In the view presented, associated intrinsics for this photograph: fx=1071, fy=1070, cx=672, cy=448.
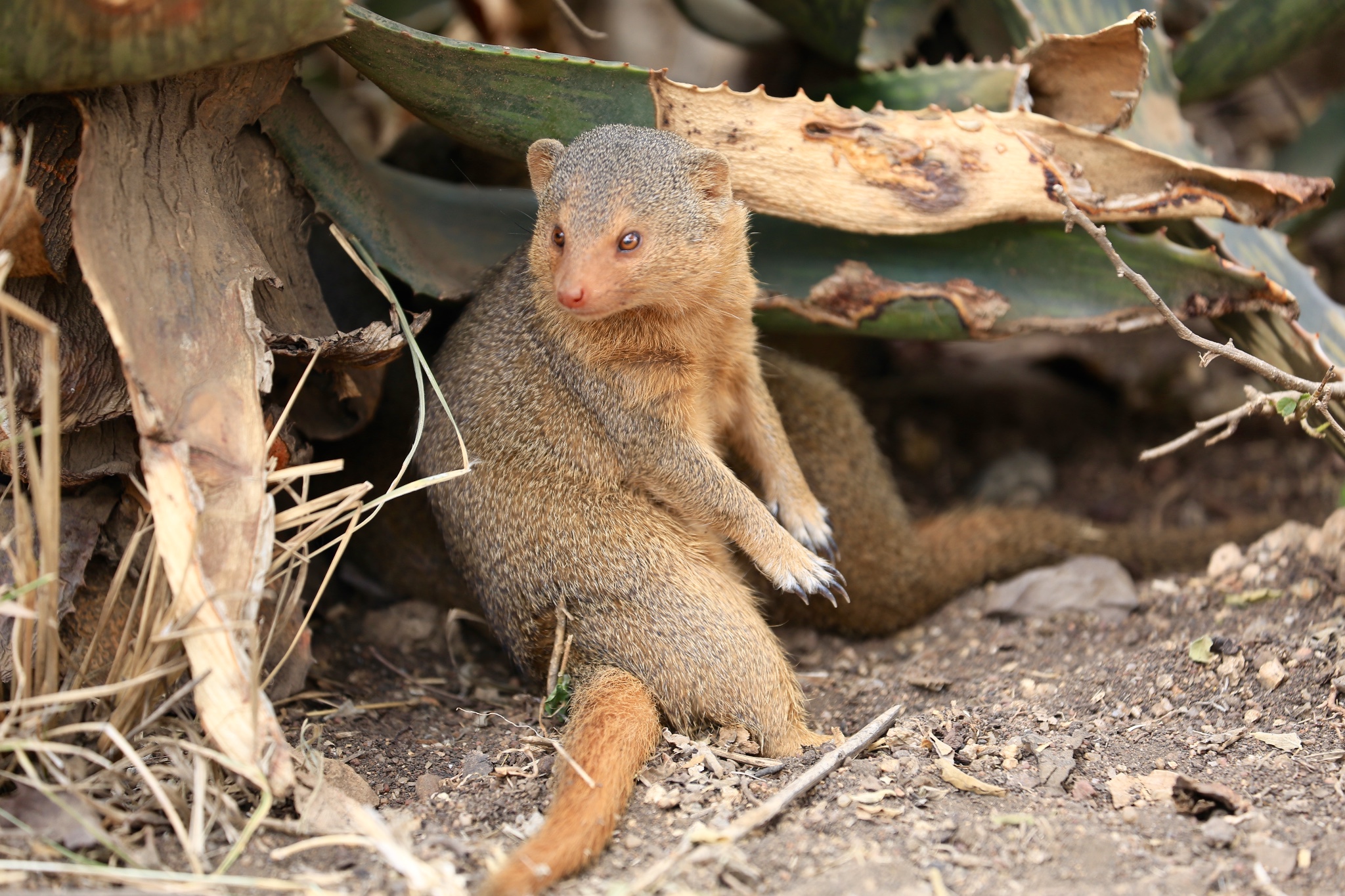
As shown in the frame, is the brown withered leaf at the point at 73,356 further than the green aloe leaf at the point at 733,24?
No

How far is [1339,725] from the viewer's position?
7.46ft

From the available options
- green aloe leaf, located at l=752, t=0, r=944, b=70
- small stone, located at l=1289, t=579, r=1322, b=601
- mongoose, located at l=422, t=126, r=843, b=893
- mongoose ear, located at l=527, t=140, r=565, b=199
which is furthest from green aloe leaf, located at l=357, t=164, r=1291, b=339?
small stone, located at l=1289, t=579, r=1322, b=601

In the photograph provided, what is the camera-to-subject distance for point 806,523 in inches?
116

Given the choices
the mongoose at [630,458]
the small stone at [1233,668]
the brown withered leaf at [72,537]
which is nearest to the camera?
the brown withered leaf at [72,537]

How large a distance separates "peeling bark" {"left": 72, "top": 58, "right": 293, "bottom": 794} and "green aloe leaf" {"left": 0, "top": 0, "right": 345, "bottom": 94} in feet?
0.72

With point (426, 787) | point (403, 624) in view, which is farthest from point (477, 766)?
point (403, 624)

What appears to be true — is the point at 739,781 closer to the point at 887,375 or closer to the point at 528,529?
A: the point at 528,529

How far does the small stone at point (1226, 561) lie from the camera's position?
119 inches

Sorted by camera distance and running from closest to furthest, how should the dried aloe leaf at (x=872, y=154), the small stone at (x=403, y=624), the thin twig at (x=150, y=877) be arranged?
the thin twig at (x=150, y=877)
the dried aloe leaf at (x=872, y=154)
the small stone at (x=403, y=624)

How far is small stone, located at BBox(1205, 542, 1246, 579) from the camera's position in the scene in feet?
9.95

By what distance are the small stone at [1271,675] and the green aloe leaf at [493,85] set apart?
196cm

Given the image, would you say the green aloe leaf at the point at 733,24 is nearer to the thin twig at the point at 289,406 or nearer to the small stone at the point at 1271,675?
the thin twig at the point at 289,406

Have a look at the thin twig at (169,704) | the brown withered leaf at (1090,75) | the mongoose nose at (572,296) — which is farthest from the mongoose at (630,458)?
the brown withered leaf at (1090,75)

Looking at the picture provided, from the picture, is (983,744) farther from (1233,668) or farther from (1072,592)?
Answer: (1072,592)
